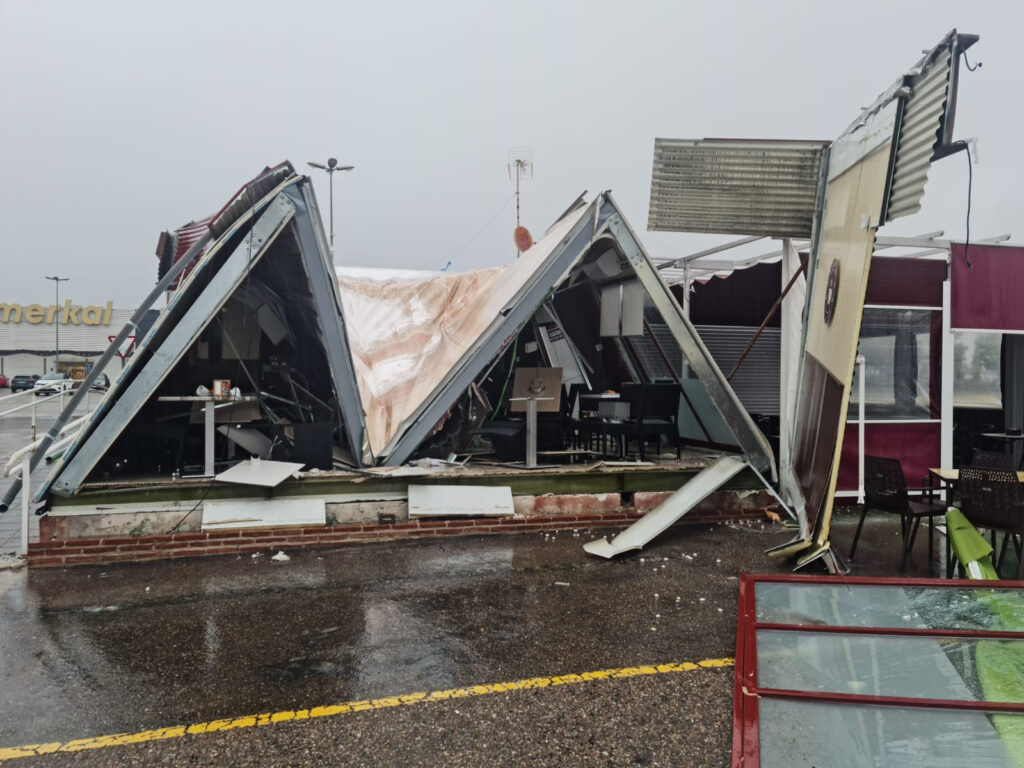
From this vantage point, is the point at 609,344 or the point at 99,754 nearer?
the point at 99,754

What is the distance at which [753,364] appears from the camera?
8.72m

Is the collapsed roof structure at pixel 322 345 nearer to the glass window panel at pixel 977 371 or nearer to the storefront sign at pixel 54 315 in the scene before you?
the glass window panel at pixel 977 371

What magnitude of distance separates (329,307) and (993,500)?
5569 mm

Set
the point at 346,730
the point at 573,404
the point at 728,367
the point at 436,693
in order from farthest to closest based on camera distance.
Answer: the point at 573,404 → the point at 728,367 → the point at 436,693 → the point at 346,730

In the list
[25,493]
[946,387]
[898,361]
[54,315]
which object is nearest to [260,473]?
[25,493]

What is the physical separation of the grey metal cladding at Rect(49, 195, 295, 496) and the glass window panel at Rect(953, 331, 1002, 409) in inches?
335

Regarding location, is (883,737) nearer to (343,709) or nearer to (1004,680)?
(1004,680)

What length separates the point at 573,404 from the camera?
9.42 meters

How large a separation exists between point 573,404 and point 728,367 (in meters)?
Answer: 2.15

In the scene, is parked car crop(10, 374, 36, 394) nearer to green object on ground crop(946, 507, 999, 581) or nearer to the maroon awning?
the maroon awning

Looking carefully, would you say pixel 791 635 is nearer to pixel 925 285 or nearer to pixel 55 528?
pixel 55 528

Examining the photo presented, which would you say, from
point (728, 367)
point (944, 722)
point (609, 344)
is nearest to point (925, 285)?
point (728, 367)

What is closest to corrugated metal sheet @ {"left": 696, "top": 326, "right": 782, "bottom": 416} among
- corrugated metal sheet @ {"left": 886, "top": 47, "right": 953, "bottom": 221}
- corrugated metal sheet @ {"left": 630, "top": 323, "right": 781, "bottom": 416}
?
corrugated metal sheet @ {"left": 630, "top": 323, "right": 781, "bottom": 416}

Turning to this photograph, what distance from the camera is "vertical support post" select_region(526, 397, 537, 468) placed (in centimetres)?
703
